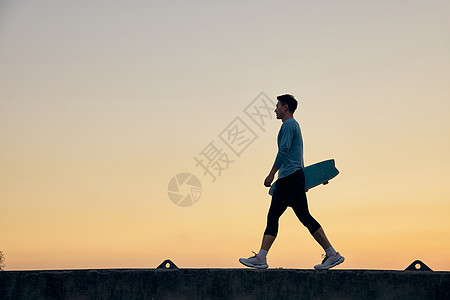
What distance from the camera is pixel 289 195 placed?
22.7 feet

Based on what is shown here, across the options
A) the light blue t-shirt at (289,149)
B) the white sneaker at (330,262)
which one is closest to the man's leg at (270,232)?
the light blue t-shirt at (289,149)

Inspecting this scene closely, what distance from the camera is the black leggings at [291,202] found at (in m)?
6.82

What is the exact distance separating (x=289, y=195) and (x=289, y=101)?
114 cm

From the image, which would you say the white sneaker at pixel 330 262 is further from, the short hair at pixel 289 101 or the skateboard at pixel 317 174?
the short hair at pixel 289 101

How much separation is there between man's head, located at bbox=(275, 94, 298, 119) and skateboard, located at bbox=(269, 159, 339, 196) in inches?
28.2

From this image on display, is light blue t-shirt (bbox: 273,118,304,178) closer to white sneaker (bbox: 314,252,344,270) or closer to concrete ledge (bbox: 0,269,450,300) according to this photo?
white sneaker (bbox: 314,252,344,270)

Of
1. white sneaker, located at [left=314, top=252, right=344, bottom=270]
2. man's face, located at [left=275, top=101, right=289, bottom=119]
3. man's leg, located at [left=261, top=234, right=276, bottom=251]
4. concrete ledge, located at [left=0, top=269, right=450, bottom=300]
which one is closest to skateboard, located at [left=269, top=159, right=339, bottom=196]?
man's leg, located at [left=261, top=234, right=276, bottom=251]

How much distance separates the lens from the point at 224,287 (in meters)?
6.04

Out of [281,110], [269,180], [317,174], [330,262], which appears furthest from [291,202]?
[281,110]

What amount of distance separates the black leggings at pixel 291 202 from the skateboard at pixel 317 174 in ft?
0.55

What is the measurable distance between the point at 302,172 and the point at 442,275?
6.27 ft

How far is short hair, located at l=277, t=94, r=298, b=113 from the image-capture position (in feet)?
23.4

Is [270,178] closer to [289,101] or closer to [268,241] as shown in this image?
[268,241]

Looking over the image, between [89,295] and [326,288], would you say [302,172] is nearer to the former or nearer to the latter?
[326,288]
